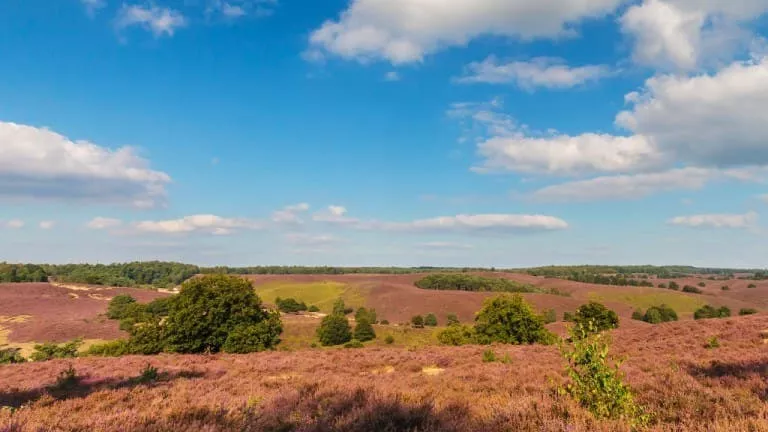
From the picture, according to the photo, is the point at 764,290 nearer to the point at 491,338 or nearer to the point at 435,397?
the point at 491,338

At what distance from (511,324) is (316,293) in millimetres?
120662

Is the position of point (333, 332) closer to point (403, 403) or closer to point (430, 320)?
point (430, 320)

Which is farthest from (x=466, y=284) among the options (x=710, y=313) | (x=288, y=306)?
(x=710, y=313)

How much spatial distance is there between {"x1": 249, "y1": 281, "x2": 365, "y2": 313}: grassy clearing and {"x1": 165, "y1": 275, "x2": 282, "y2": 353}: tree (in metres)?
97.5

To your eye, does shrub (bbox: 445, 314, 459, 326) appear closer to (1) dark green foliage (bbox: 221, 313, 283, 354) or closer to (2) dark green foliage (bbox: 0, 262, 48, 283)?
(1) dark green foliage (bbox: 221, 313, 283, 354)

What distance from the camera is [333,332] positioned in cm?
7888

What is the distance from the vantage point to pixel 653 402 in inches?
293

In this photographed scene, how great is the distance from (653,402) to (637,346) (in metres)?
15.2

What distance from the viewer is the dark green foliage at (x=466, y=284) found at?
165 meters

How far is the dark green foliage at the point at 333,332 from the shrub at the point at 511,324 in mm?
42283

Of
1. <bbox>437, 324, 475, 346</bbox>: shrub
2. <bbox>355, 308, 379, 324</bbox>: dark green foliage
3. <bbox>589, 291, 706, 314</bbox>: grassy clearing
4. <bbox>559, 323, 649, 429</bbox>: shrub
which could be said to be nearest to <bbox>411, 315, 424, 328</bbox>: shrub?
<bbox>355, 308, 379, 324</bbox>: dark green foliage

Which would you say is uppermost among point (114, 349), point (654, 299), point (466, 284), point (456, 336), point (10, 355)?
point (456, 336)

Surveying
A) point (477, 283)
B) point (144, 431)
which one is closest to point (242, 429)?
point (144, 431)

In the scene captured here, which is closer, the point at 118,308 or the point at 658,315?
the point at 118,308
